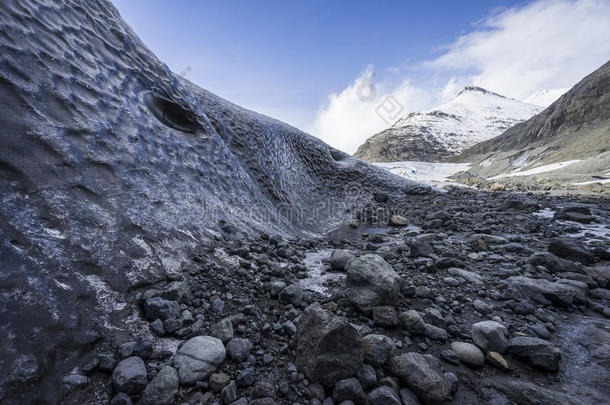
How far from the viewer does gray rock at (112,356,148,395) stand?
1.18 metres

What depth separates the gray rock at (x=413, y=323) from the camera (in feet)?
5.82

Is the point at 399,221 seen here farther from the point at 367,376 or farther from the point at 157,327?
the point at 157,327

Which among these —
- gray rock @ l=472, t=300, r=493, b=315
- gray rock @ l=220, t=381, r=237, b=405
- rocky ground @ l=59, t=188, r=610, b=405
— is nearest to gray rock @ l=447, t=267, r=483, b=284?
rocky ground @ l=59, t=188, r=610, b=405

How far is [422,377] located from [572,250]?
10.8ft

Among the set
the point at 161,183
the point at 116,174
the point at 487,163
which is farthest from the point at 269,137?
the point at 487,163

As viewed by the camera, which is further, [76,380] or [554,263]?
[554,263]

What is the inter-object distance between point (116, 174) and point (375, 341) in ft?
8.86

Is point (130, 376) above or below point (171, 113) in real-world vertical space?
below

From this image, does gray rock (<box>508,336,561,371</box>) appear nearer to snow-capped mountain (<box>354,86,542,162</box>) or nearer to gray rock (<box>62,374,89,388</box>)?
gray rock (<box>62,374,89,388</box>)

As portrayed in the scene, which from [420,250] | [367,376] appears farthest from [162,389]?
[420,250]

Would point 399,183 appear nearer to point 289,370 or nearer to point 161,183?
point 161,183

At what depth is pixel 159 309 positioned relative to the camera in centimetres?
165

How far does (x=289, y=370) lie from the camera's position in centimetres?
142

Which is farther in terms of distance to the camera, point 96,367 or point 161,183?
point 161,183
